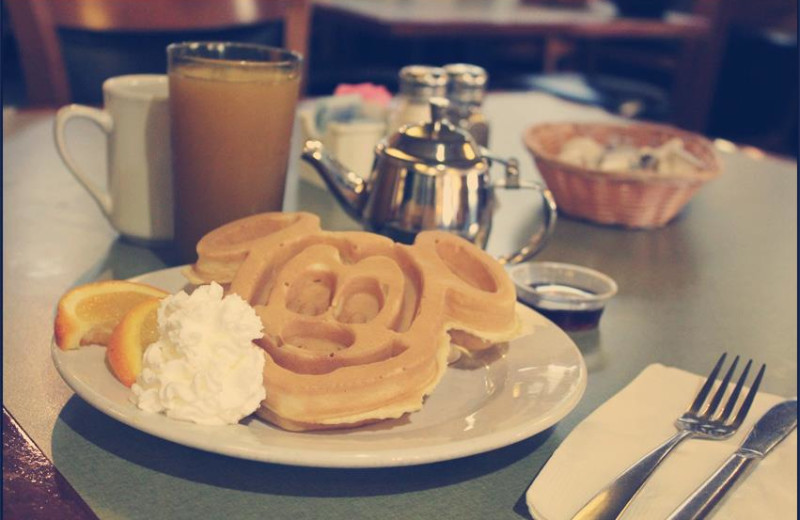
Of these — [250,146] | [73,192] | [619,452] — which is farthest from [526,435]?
[73,192]

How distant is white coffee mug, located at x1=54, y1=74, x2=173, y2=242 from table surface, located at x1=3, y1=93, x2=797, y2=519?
0.04 metres

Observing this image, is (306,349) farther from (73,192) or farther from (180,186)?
(73,192)

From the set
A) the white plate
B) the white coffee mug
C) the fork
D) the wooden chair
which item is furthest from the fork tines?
the wooden chair

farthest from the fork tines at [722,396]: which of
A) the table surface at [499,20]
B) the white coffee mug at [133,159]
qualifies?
the table surface at [499,20]

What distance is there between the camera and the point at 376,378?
24.6 inches

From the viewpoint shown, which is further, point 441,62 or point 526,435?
point 441,62

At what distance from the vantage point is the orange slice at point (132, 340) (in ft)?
2.12

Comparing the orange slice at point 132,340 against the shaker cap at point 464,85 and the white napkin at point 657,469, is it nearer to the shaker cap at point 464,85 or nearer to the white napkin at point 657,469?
the white napkin at point 657,469

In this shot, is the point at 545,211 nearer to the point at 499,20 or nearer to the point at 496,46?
the point at 499,20

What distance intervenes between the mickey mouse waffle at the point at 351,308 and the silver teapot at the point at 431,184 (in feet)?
0.47

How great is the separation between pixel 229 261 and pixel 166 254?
0.27 metres

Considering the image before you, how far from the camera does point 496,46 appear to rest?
16.1 feet

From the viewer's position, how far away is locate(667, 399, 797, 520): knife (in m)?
0.62

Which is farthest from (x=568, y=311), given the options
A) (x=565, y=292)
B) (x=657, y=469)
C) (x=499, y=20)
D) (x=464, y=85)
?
(x=499, y=20)
